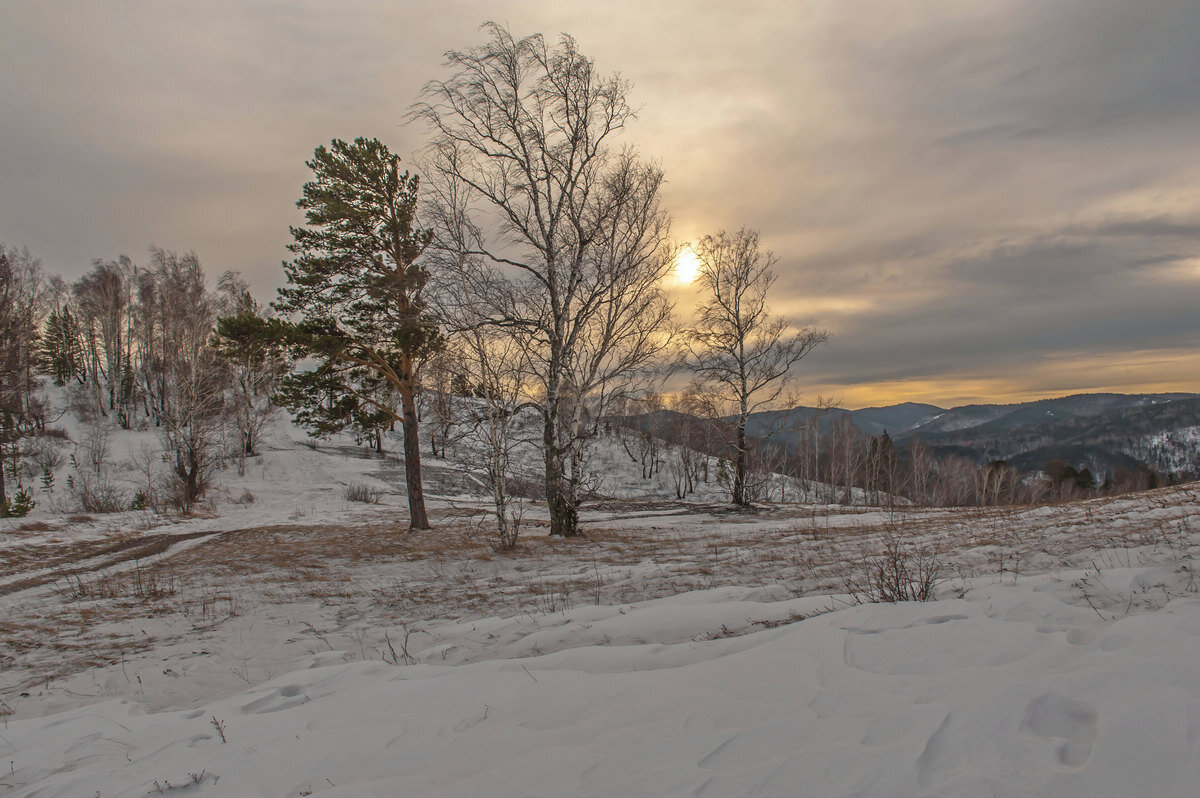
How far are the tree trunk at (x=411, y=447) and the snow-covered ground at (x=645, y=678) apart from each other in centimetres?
729

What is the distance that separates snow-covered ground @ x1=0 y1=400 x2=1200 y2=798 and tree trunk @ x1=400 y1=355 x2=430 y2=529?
7292 mm

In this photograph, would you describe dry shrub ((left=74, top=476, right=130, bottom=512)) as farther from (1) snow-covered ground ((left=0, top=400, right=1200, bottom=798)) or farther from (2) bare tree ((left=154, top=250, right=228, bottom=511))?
(1) snow-covered ground ((left=0, top=400, right=1200, bottom=798))

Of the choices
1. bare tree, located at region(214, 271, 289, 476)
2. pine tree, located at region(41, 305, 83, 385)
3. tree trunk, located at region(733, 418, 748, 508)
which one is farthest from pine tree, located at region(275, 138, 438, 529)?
pine tree, located at region(41, 305, 83, 385)

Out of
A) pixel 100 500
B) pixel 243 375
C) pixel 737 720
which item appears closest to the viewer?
pixel 737 720

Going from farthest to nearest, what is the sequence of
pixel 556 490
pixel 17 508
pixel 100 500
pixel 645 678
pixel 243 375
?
pixel 243 375 < pixel 100 500 < pixel 17 508 < pixel 556 490 < pixel 645 678

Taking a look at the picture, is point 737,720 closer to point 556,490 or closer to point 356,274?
point 556,490

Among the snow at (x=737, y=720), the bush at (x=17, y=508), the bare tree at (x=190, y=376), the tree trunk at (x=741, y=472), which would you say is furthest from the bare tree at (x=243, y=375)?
the snow at (x=737, y=720)

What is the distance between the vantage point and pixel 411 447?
16656 millimetres

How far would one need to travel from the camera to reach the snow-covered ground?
2348 millimetres

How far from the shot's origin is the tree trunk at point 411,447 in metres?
16.4

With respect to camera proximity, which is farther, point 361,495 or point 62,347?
point 62,347

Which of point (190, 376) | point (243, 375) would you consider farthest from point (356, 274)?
point (243, 375)

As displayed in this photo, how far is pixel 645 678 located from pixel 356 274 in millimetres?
15136

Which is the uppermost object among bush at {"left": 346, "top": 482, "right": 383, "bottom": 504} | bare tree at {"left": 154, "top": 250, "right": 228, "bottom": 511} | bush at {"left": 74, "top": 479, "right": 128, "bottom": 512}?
bare tree at {"left": 154, "top": 250, "right": 228, "bottom": 511}
